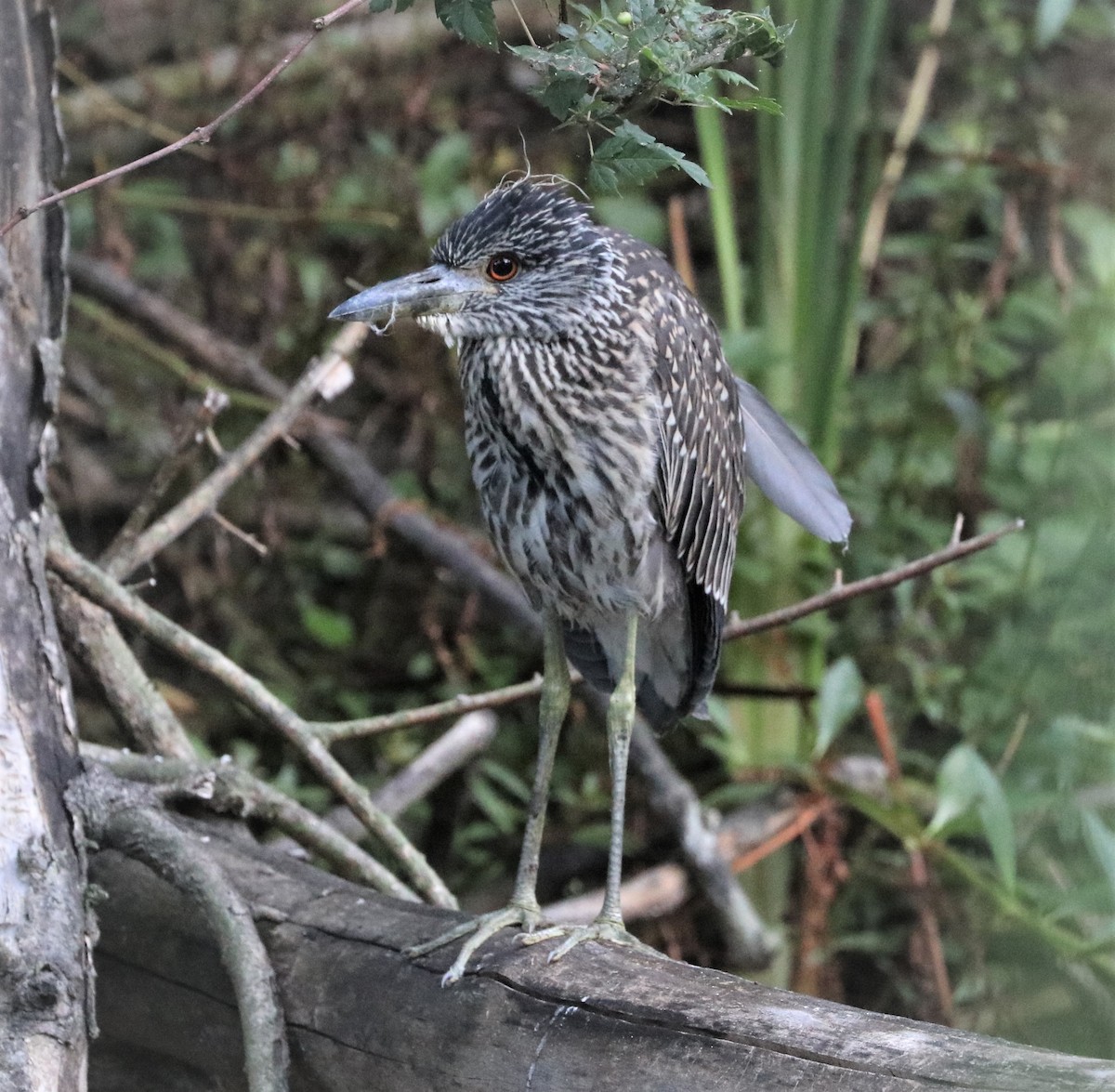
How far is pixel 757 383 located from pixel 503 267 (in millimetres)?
1626

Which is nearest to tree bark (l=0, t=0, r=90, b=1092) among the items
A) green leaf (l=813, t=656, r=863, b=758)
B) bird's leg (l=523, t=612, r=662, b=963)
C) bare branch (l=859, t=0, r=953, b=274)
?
bird's leg (l=523, t=612, r=662, b=963)

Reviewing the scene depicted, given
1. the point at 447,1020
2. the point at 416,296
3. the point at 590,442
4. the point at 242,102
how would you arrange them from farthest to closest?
the point at 590,442 → the point at 416,296 → the point at 447,1020 → the point at 242,102

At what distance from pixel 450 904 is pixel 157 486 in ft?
2.88

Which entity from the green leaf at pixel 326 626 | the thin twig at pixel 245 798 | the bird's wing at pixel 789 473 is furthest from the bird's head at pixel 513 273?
the green leaf at pixel 326 626

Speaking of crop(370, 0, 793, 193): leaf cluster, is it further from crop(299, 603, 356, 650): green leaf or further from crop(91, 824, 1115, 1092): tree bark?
crop(299, 603, 356, 650): green leaf

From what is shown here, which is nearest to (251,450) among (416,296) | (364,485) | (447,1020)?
(416,296)

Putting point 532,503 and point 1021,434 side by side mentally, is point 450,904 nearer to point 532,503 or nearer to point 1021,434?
point 532,503

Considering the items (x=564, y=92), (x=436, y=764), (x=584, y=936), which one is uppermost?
(x=564, y=92)

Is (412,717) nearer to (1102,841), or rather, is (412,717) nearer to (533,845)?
(533,845)

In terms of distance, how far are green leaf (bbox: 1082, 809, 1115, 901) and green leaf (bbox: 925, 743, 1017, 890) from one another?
360mm

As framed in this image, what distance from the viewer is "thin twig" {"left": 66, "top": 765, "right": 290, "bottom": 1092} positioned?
5.49 feet

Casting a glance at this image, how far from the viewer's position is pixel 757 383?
3.49 meters

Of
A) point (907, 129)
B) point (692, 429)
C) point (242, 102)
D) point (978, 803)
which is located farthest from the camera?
point (907, 129)

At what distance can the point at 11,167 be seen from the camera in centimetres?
190
